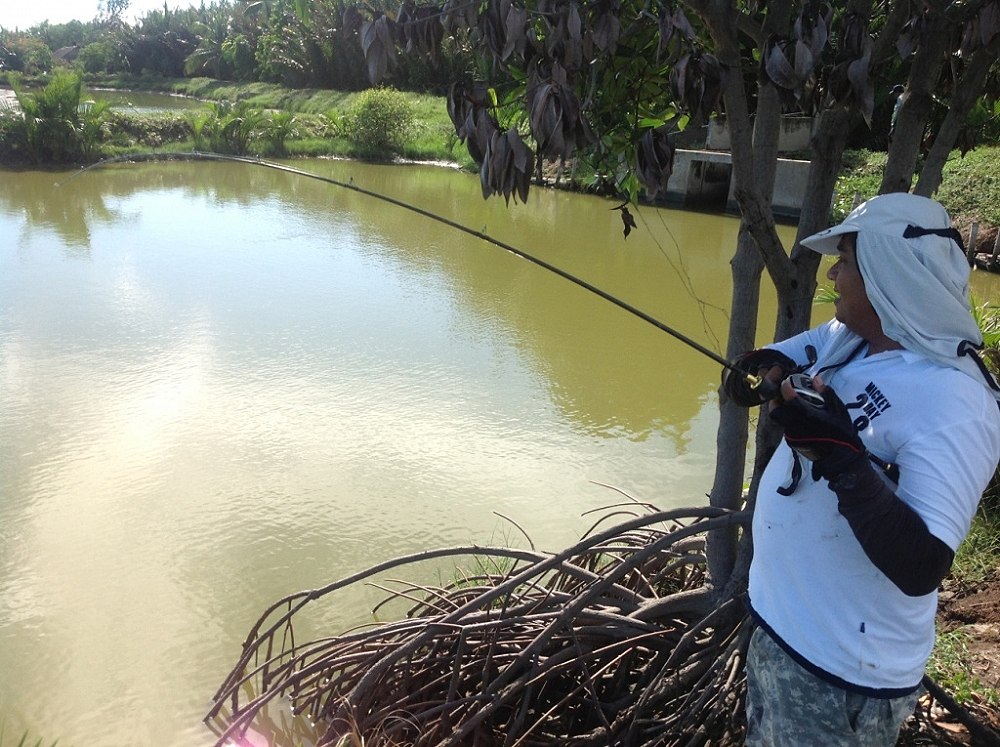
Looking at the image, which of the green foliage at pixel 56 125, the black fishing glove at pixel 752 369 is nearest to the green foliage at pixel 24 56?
the green foliage at pixel 56 125

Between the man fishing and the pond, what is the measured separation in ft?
5.01

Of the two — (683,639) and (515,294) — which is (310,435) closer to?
(683,639)

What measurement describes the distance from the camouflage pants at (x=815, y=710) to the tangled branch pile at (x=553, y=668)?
0.62m

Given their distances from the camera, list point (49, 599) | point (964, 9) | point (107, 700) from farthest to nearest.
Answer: point (49, 599) → point (107, 700) → point (964, 9)

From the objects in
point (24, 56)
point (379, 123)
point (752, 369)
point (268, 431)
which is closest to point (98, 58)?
point (24, 56)

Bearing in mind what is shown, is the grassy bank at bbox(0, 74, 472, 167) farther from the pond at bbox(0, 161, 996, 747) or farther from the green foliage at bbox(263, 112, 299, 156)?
the pond at bbox(0, 161, 996, 747)

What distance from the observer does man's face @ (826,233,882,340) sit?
48.2 inches

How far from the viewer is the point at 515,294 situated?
A: 7.69 meters

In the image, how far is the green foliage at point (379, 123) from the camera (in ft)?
59.8

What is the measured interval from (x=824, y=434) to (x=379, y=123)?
60.3ft

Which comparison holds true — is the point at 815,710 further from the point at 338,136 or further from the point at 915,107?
the point at 338,136

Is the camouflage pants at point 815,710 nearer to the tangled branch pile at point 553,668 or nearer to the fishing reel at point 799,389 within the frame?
the fishing reel at point 799,389

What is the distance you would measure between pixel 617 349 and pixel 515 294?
5.90 ft

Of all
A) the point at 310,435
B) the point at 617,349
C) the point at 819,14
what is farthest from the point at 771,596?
the point at 617,349
